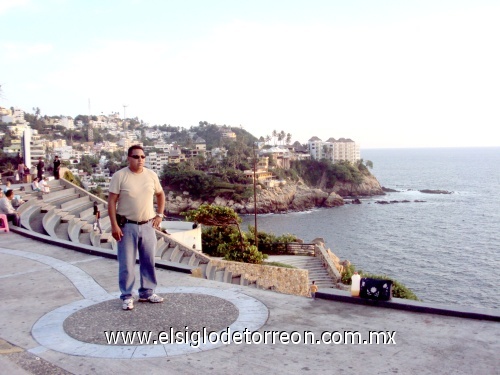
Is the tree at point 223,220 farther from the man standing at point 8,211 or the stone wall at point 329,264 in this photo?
the man standing at point 8,211

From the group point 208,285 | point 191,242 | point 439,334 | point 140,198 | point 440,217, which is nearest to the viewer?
point 439,334

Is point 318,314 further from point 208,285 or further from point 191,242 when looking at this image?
point 191,242

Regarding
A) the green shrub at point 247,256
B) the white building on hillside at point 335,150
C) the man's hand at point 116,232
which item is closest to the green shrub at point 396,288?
the green shrub at point 247,256

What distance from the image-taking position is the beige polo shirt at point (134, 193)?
5.36m

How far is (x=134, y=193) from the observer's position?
17.8ft

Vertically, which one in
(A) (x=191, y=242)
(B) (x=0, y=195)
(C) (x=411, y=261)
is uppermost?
(B) (x=0, y=195)

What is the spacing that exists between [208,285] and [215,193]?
83.2 metres

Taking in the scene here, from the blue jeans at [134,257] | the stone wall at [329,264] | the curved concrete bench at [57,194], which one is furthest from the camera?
the stone wall at [329,264]

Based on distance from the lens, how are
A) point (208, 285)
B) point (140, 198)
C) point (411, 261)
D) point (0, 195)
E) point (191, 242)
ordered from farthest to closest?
point (411, 261)
point (191, 242)
point (0, 195)
point (208, 285)
point (140, 198)

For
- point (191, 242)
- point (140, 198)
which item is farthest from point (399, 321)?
point (191, 242)

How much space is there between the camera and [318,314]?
5129mm

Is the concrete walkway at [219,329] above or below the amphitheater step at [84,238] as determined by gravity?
above

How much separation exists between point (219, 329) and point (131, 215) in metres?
1.76

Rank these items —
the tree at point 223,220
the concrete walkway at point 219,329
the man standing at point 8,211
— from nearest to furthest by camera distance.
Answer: the concrete walkway at point 219,329 → the man standing at point 8,211 → the tree at point 223,220
